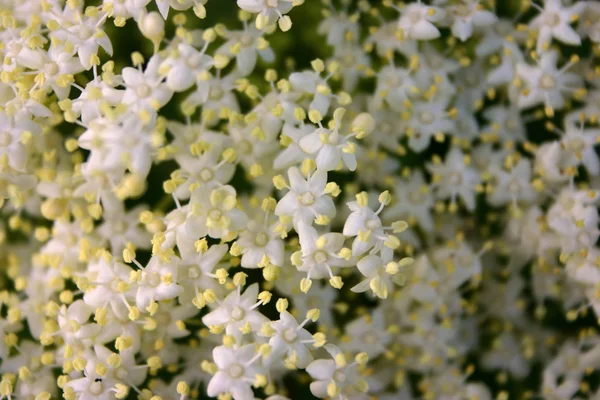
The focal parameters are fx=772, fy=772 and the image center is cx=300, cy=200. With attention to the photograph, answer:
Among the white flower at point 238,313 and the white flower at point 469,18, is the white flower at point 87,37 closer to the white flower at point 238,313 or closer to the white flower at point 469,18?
the white flower at point 238,313

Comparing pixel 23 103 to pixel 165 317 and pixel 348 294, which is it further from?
pixel 348 294

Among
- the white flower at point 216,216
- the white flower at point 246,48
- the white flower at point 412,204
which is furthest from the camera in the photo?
the white flower at point 412,204

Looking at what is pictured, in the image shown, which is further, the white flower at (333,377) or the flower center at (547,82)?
the flower center at (547,82)

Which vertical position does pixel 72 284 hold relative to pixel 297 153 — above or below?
below

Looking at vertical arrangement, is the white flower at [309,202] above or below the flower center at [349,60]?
below

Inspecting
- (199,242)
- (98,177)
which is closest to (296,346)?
(199,242)

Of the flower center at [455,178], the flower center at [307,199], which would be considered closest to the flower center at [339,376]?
the flower center at [307,199]

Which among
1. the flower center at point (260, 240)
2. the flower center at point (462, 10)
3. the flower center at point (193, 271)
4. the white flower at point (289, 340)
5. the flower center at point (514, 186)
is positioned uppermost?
the flower center at point (462, 10)

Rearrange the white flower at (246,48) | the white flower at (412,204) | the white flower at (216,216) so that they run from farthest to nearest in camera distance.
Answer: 1. the white flower at (412,204)
2. the white flower at (246,48)
3. the white flower at (216,216)
